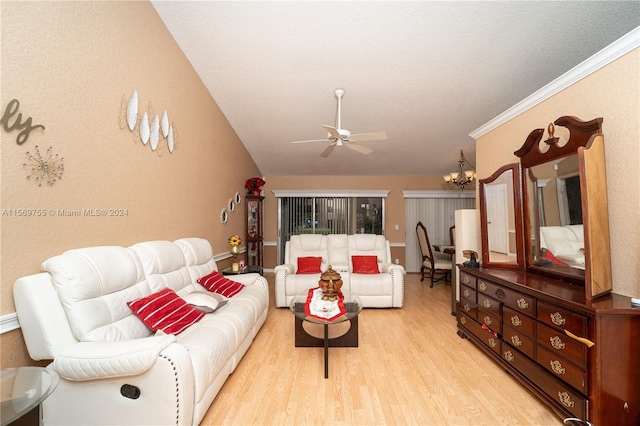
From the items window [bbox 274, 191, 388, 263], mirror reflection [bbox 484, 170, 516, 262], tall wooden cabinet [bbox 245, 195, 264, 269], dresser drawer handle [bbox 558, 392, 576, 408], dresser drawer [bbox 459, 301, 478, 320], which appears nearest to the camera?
dresser drawer handle [bbox 558, 392, 576, 408]

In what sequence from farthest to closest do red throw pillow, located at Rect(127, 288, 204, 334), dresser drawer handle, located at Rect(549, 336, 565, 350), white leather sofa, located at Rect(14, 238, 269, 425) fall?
1. red throw pillow, located at Rect(127, 288, 204, 334)
2. dresser drawer handle, located at Rect(549, 336, 565, 350)
3. white leather sofa, located at Rect(14, 238, 269, 425)

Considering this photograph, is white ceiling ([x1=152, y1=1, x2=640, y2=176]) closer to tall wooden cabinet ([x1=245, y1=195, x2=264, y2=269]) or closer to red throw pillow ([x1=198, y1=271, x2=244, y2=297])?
tall wooden cabinet ([x1=245, y1=195, x2=264, y2=269])

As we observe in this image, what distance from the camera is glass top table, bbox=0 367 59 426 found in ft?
3.41

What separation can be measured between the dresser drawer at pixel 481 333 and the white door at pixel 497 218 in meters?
0.77

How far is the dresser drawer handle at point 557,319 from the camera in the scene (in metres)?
1.85

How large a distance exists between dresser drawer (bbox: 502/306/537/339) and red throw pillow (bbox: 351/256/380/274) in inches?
84.5

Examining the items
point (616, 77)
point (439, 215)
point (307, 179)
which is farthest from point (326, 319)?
point (439, 215)

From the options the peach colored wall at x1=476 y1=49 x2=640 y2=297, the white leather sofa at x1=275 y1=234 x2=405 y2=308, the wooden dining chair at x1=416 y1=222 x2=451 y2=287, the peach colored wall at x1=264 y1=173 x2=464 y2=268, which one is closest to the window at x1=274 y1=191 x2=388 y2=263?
the peach colored wall at x1=264 y1=173 x2=464 y2=268

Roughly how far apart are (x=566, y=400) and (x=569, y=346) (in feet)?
1.09

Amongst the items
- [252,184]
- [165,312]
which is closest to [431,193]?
[252,184]

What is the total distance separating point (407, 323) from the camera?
368 centimetres

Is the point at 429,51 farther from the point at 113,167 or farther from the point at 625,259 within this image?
the point at 113,167

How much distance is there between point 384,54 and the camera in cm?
304

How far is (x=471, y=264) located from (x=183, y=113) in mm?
3569
